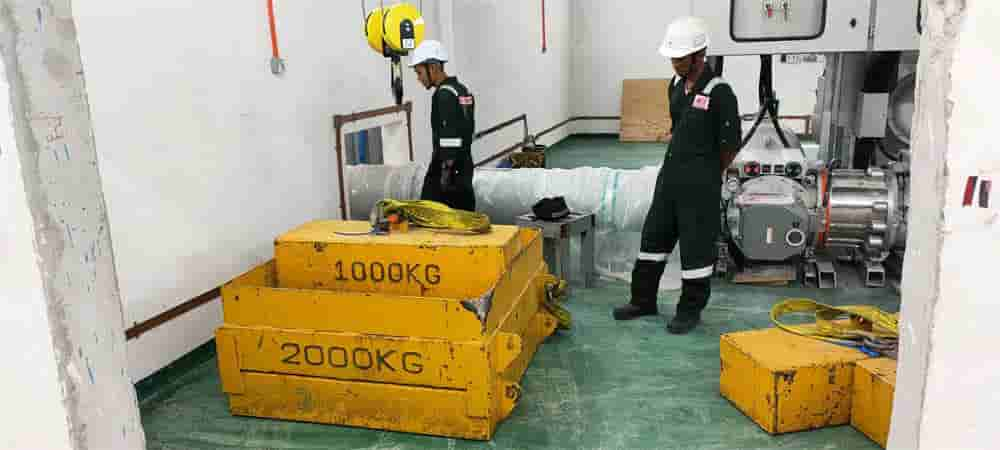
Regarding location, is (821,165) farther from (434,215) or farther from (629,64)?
(629,64)

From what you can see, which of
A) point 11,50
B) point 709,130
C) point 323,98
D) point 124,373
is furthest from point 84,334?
point 323,98

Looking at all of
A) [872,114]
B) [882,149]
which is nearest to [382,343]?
[872,114]

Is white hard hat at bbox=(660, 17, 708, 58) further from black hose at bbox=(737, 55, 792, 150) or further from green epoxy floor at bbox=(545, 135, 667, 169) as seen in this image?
green epoxy floor at bbox=(545, 135, 667, 169)

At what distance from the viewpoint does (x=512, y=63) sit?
29.5 ft

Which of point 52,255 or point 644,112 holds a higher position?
point 52,255

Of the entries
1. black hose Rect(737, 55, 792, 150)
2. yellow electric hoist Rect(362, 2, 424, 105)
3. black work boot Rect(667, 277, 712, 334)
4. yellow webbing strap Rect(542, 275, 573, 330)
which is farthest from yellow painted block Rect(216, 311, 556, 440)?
black hose Rect(737, 55, 792, 150)

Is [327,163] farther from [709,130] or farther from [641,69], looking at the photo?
[641,69]

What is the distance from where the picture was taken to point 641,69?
12.4 metres

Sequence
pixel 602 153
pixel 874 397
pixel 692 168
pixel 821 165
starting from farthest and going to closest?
pixel 602 153
pixel 821 165
pixel 692 168
pixel 874 397

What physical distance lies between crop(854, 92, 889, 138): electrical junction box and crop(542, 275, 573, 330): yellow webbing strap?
99.6 inches

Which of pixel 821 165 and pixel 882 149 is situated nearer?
pixel 821 165

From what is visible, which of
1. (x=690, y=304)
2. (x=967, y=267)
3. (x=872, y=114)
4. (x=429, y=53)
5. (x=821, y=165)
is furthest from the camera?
(x=872, y=114)

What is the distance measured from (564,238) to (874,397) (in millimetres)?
2265

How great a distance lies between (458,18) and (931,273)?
593 centimetres
